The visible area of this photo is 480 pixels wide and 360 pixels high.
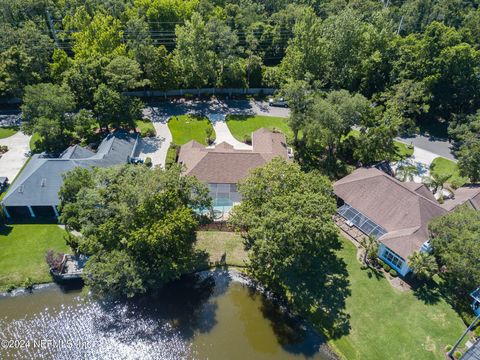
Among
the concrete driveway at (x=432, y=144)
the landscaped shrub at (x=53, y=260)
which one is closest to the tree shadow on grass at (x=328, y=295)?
the landscaped shrub at (x=53, y=260)

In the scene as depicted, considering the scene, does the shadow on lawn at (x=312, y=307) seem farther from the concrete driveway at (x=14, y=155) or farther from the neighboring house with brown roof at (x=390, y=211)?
the concrete driveway at (x=14, y=155)

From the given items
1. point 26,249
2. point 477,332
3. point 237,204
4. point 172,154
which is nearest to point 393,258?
point 477,332

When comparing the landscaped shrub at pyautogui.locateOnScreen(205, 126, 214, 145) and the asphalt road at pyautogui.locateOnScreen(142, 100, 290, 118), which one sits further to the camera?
the asphalt road at pyautogui.locateOnScreen(142, 100, 290, 118)

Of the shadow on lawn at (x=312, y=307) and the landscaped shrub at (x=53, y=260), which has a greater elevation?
the landscaped shrub at (x=53, y=260)

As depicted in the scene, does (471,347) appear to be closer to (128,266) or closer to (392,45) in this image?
(128,266)

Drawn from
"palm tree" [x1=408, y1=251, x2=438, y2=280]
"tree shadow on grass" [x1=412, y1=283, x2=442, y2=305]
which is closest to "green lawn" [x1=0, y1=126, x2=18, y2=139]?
"palm tree" [x1=408, y1=251, x2=438, y2=280]

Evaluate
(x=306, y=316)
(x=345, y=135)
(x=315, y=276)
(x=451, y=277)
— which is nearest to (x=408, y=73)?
(x=345, y=135)

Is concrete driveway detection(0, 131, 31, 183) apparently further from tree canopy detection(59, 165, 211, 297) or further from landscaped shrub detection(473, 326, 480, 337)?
landscaped shrub detection(473, 326, 480, 337)
